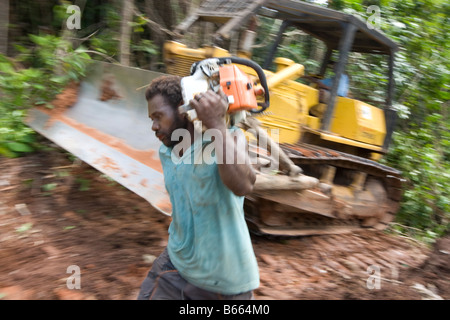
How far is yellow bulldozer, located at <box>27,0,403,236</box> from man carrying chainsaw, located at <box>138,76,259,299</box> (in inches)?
50.3

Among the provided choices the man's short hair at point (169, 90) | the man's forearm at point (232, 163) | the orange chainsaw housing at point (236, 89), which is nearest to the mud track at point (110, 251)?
the man's short hair at point (169, 90)

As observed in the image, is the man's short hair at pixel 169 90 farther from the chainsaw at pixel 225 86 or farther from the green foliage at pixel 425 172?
the green foliage at pixel 425 172

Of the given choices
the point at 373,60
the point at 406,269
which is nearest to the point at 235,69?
the point at 406,269

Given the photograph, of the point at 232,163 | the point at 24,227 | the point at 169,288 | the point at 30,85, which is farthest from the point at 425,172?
the point at 232,163

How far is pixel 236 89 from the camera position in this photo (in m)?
1.66

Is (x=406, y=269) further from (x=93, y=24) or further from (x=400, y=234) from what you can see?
(x=93, y=24)

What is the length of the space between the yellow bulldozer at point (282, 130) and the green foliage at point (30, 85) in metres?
0.15

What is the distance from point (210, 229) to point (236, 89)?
56 cm

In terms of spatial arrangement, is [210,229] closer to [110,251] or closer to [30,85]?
[110,251]

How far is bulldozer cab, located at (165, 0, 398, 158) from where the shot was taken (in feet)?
13.8

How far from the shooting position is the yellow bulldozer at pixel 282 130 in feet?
12.6

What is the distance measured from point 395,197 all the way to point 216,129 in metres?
4.40

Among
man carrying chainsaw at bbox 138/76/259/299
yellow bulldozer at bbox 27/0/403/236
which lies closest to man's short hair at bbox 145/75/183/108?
man carrying chainsaw at bbox 138/76/259/299
